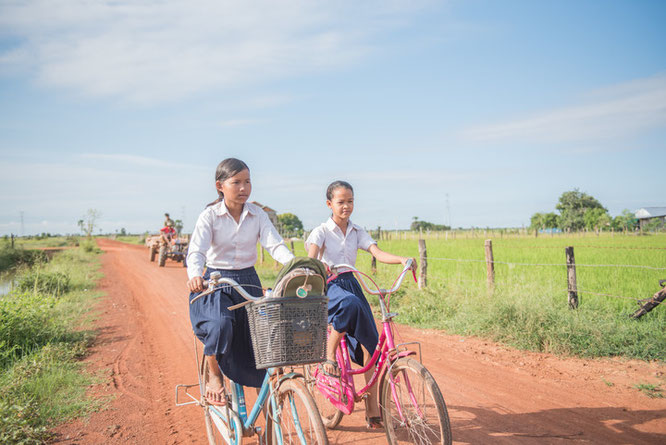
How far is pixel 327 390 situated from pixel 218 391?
1004 millimetres

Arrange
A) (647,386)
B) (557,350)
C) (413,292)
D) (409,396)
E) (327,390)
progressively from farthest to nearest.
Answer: (413,292) → (557,350) → (647,386) → (327,390) → (409,396)

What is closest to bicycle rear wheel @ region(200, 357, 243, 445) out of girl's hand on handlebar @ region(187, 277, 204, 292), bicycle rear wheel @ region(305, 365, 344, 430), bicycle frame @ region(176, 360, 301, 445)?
bicycle frame @ region(176, 360, 301, 445)

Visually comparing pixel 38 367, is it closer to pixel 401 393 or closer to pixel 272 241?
pixel 272 241

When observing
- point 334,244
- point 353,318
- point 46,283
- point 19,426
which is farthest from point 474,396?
point 46,283

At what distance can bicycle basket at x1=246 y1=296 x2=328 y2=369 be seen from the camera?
88.9 inches

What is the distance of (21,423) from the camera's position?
3738mm

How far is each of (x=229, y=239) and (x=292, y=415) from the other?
50.0 inches

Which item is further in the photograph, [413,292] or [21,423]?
[413,292]

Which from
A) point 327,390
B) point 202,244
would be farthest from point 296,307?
point 327,390

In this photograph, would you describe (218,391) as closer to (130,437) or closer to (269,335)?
(269,335)

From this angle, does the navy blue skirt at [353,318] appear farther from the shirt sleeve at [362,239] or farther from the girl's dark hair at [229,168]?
the girl's dark hair at [229,168]

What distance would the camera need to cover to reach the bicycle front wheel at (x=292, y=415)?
7.59 feet

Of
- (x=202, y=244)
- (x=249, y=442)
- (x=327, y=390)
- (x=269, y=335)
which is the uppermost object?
(x=202, y=244)

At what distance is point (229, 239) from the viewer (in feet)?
10.4
